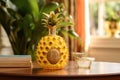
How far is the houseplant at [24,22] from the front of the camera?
2537 millimetres

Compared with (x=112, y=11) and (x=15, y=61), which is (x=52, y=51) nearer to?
(x=15, y=61)

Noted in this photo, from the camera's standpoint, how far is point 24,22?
8.21 feet

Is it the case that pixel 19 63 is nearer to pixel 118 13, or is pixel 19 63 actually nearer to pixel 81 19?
pixel 81 19

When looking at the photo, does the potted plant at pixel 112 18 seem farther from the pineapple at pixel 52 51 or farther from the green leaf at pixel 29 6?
the pineapple at pixel 52 51

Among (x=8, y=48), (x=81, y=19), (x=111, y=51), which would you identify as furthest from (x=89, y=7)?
(x=8, y=48)

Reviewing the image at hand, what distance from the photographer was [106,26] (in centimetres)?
346

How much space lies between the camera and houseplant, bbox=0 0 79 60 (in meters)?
2.54

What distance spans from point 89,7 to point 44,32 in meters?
1.22

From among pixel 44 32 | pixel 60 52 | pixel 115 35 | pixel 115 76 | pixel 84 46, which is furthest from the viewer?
pixel 115 35

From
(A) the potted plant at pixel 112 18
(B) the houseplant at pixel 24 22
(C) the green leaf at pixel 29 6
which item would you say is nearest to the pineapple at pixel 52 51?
(B) the houseplant at pixel 24 22

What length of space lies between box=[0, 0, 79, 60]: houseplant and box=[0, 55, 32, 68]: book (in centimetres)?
91

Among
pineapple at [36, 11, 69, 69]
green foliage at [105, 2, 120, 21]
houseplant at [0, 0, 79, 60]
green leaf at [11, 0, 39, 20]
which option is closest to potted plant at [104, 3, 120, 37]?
green foliage at [105, 2, 120, 21]

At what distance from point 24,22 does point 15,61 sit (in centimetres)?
99

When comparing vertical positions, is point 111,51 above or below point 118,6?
below
